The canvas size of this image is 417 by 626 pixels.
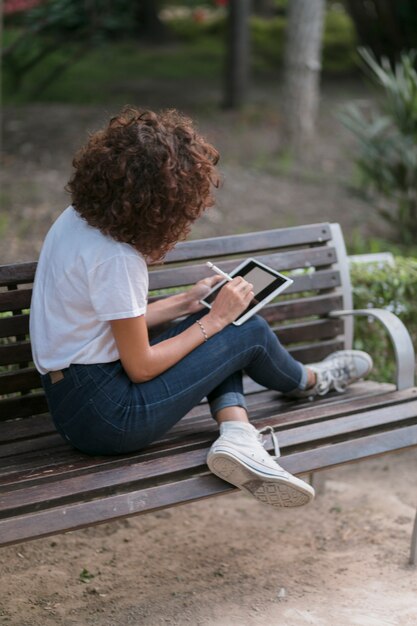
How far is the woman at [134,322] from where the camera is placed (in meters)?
2.73

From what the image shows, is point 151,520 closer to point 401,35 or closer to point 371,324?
point 371,324

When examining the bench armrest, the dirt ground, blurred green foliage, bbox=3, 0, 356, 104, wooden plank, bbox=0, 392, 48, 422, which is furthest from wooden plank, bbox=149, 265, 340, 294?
blurred green foliage, bbox=3, 0, 356, 104

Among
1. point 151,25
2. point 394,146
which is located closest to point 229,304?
point 394,146

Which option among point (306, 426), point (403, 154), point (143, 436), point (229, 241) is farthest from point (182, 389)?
point (403, 154)

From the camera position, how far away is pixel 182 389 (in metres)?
2.97

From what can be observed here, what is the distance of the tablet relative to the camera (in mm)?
3179

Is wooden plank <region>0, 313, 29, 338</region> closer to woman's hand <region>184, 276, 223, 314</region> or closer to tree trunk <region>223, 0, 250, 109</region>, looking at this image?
woman's hand <region>184, 276, 223, 314</region>

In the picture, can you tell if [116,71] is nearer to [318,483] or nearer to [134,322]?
[318,483]

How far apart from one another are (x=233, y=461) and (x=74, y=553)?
1.00m

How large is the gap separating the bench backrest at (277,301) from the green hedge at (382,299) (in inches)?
13.7

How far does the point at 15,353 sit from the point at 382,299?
1805 millimetres

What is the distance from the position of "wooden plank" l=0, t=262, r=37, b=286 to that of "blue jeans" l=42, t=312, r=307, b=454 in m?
0.40

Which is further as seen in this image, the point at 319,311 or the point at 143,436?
the point at 319,311

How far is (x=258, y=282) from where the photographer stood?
3309 millimetres
